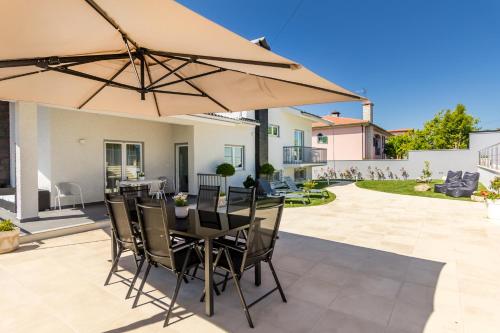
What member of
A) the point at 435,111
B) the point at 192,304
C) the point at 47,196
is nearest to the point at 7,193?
the point at 47,196

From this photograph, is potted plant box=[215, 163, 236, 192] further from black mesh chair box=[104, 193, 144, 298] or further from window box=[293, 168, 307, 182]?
window box=[293, 168, 307, 182]

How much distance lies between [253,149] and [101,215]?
8765 mm

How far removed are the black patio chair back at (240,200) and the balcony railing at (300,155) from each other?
12869 millimetres

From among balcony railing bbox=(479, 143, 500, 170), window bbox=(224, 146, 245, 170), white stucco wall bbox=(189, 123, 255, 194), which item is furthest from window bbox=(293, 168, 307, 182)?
balcony railing bbox=(479, 143, 500, 170)

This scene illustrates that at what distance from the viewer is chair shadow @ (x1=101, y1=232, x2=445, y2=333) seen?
126 inches

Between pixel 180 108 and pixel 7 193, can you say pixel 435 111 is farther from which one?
pixel 7 193

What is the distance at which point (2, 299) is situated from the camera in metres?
3.60

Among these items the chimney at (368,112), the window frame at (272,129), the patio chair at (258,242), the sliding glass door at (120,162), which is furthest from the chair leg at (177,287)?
the chimney at (368,112)

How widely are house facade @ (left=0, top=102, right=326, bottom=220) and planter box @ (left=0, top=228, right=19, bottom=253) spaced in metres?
1.81

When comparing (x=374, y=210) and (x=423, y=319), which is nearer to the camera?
(x=423, y=319)

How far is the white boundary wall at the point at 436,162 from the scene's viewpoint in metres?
21.2

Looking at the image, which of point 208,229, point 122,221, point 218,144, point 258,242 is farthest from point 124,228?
point 218,144

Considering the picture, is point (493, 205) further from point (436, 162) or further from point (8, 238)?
point (436, 162)

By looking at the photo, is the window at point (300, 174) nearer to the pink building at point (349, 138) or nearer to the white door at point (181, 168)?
the pink building at point (349, 138)
